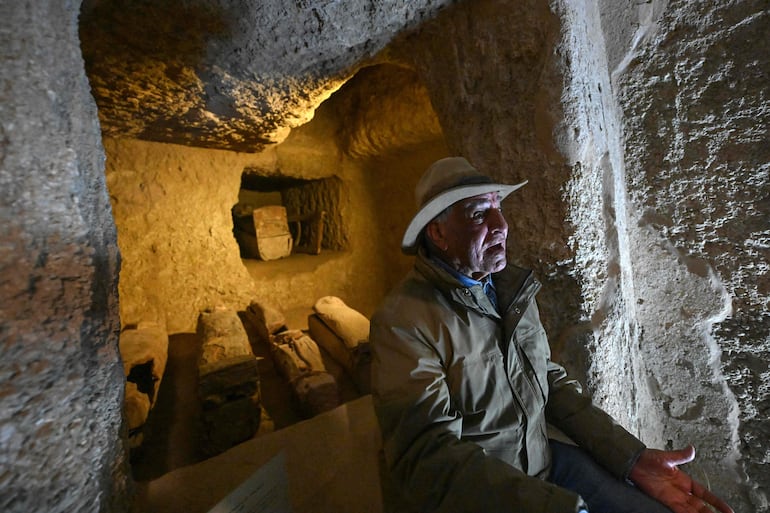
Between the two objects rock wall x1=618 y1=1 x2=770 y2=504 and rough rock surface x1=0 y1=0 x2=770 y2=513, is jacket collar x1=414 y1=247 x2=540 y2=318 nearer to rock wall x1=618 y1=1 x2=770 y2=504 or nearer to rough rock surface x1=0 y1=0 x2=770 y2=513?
rough rock surface x1=0 y1=0 x2=770 y2=513

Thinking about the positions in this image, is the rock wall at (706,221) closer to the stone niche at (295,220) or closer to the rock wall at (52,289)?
the rock wall at (52,289)

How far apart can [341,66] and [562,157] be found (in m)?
1.30

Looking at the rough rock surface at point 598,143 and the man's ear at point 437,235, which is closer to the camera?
the man's ear at point 437,235

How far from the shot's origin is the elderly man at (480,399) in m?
0.80

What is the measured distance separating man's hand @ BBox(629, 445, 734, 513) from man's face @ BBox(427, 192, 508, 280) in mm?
698

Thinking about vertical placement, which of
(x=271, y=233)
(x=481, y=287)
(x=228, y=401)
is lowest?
(x=228, y=401)

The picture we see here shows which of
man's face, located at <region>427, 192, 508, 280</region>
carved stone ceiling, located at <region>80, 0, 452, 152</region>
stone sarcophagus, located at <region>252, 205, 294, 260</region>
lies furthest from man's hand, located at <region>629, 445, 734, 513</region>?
stone sarcophagus, located at <region>252, 205, 294, 260</region>

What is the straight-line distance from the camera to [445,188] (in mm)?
1113

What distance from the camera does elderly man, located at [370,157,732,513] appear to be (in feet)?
2.63

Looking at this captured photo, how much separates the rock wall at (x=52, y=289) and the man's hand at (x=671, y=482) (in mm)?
1387

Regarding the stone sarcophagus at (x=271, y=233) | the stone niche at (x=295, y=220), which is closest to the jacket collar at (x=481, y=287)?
the stone niche at (x=295, y=220)

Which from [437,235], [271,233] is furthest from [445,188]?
[271,233]

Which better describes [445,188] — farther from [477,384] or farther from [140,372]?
[140,372]

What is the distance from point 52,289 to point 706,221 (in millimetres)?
2200
